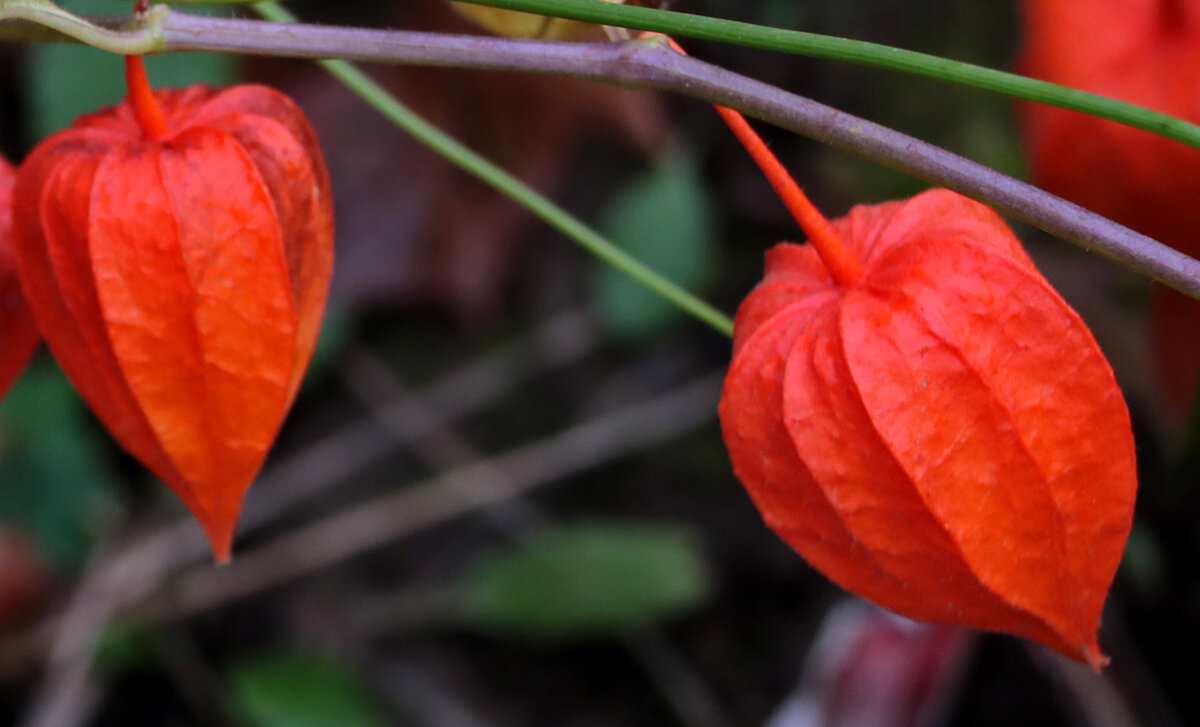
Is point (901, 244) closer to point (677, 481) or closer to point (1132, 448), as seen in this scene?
point (1132, 448)

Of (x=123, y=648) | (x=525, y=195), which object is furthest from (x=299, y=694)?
(x=525, y=195)

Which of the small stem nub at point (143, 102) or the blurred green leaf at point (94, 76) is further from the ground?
the small stem nub at point (143, 102)

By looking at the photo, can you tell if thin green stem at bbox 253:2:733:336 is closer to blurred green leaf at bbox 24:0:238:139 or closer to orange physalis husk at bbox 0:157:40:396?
orange physalis husk at bbox 0:157:40:396

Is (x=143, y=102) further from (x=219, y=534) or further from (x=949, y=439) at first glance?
(x=949, y=439)

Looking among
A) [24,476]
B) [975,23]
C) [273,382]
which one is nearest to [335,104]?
[24,476]

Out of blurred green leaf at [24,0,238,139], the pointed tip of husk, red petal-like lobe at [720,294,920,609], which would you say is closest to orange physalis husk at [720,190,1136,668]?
red petal-like lobe at [720,294,920,609]

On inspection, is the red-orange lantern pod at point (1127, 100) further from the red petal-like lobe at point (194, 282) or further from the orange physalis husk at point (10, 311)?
the orange physalis husk at point (10, 311)

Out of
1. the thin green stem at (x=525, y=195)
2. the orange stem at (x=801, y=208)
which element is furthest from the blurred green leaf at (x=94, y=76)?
the orange stem at (x=801, y=208)
